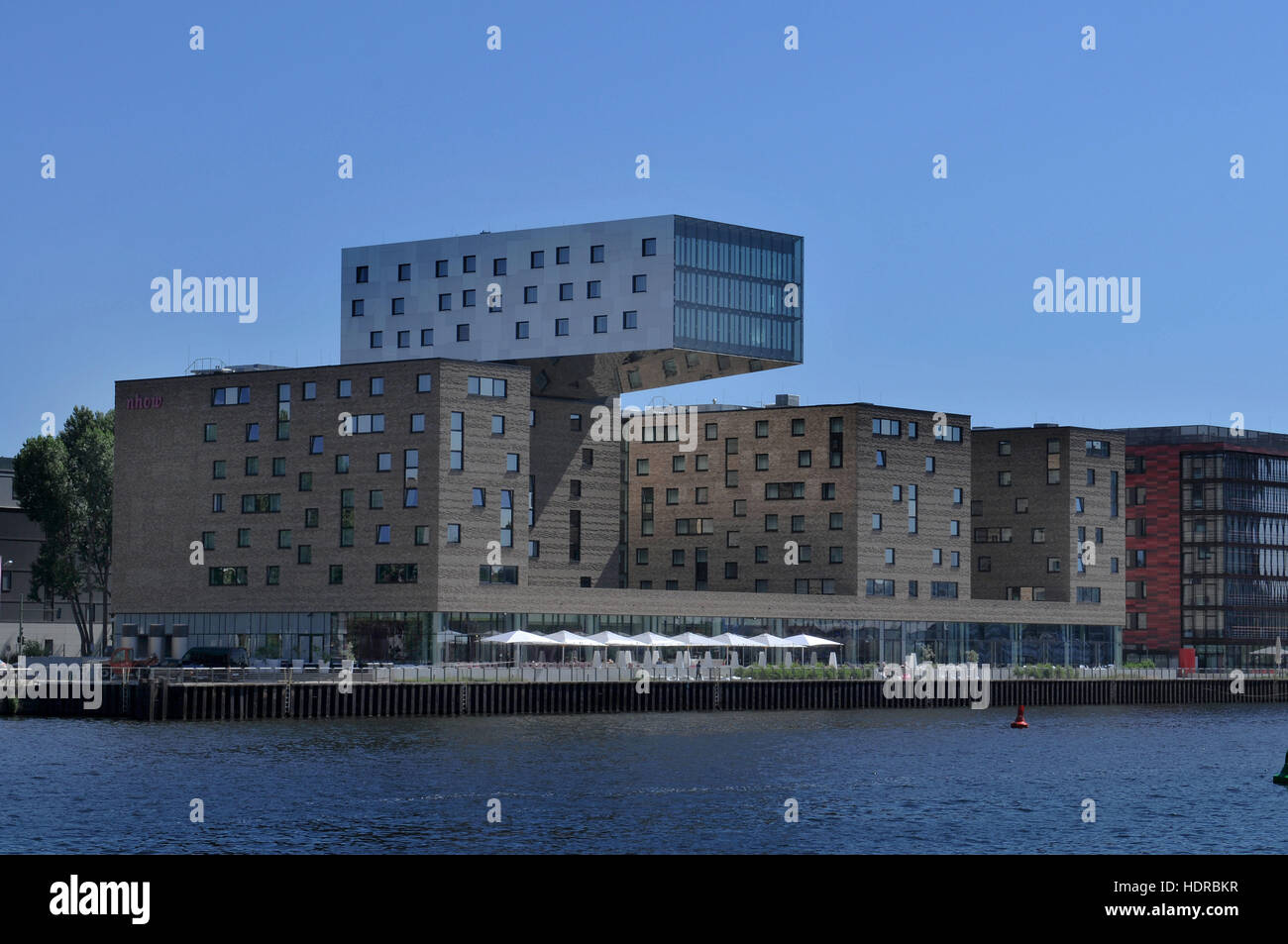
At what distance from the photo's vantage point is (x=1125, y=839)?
52.3m

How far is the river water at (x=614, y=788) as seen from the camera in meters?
49.6

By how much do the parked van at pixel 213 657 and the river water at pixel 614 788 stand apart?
19.8m

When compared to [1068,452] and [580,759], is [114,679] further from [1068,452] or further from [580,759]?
[1068,452]

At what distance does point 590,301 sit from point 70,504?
185 feet

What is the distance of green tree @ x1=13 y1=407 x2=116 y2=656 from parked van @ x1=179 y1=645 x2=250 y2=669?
46.9 metres

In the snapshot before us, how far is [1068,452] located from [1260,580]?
50788 mm

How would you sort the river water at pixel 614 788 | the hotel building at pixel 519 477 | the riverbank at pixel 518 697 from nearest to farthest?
the river water at pixel 614 788 → the riverbank at pixel 518 697 → the hotel building at pixel 519 477

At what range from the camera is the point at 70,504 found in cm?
15675
